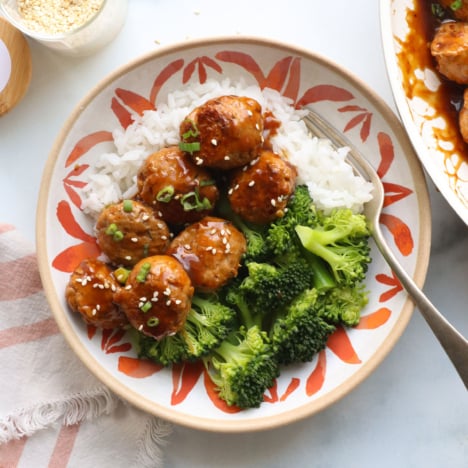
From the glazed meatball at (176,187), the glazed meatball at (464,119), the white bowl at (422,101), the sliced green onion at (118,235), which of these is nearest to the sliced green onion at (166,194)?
the glazed meatball at (176,187)

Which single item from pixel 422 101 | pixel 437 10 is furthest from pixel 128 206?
pixel 437 10

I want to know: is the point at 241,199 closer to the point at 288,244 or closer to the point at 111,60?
the point at 288,244

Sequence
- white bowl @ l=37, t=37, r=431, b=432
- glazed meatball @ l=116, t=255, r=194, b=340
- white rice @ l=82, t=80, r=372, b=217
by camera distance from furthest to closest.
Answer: white rice @ l=82, t=80, r=372, b=217
white bowl @ l=37, t=37, r=431, b=432
glazed meatball @ l=116, t=255, r=194, b=340

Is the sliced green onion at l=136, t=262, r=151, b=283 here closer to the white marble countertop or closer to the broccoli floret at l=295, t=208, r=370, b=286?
the broccoli floret at l=295, t=208, r=370, b=286

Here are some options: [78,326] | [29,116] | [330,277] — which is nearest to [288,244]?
[330,277]

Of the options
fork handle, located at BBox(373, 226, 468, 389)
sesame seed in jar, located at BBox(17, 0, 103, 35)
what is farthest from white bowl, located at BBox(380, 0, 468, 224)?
sesame seed in jar, located at BBox(17, 0, 103, 35)

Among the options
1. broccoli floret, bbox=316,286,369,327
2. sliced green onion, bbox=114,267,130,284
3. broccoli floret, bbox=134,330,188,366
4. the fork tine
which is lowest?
broccoli floret, bbox=134,330,188,366

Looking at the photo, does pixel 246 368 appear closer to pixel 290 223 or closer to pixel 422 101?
pixel 290 223
